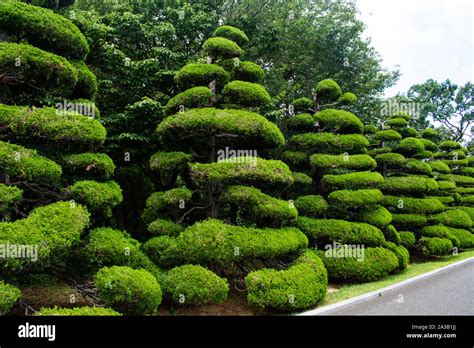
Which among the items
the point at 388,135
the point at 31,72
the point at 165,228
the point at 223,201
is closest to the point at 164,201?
the point at 165,228

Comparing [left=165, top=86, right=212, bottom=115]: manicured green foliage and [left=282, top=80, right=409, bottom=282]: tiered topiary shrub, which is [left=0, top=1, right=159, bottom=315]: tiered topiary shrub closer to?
[left=165, top=86, right=212, bottom=115]: manicured green foliage

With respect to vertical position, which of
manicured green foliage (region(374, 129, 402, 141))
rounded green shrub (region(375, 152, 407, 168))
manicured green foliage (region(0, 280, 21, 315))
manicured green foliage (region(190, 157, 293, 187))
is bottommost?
manicured green foliage (region(0, 280, 21, 315))

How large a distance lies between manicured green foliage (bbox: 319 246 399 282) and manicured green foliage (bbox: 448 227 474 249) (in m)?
8.37

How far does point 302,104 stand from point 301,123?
972 millimetres

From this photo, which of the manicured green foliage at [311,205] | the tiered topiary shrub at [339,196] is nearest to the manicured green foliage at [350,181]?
the tiered topiary shrub at [339,196]

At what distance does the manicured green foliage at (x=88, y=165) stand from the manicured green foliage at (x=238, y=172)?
1955 millimetres

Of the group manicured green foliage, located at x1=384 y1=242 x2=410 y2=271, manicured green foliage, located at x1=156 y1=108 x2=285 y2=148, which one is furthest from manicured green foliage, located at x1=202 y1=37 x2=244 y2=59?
manicured green foliage, located at x1=384 y1=242 x2=410 y2=271

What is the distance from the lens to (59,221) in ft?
17.1

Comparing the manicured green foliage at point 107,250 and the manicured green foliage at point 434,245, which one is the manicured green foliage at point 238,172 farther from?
the manicured green foliage at point 434,245

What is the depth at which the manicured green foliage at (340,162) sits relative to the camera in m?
10.5

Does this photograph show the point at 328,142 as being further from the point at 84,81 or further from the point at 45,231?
the point at 45,231

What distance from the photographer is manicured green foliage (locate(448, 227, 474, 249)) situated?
16.1m

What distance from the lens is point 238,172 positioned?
7.64m
